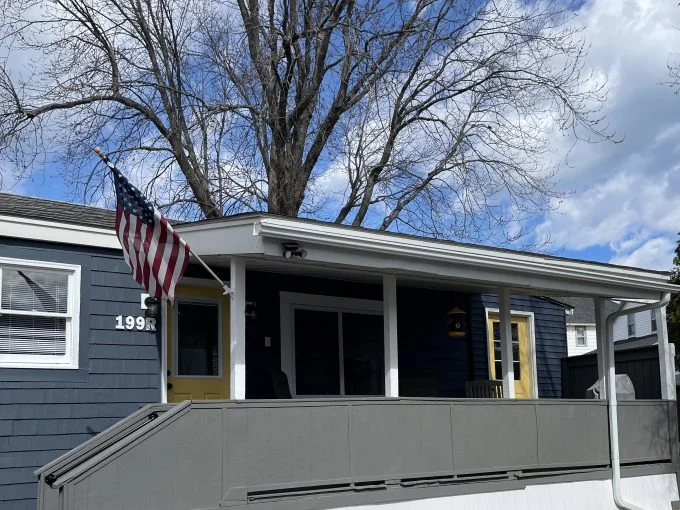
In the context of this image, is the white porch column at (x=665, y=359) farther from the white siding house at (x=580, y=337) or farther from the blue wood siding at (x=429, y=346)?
the white siding house at (x=580, y=337)

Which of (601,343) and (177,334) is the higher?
(177,334)

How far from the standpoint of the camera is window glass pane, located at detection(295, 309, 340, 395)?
11.2 metres

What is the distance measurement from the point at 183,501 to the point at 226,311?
344 cm

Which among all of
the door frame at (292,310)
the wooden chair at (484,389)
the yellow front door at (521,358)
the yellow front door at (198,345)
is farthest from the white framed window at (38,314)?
the yellow front door at (521,358)

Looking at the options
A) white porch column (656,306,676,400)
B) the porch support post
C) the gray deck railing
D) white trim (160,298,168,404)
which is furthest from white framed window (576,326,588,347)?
white trim (160,298,168,404)

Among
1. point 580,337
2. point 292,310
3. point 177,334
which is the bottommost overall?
point 177,334

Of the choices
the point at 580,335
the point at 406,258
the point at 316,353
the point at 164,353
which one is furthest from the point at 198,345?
the point at 580,335

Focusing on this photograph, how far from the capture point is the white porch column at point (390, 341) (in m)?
9.23

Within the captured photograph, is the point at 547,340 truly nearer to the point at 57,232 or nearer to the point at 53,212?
the point at 53,212

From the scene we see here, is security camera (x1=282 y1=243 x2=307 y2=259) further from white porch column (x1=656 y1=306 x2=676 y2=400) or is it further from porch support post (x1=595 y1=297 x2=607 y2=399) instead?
white porch column (x1=656 y1=306 x2=676 y2=400)

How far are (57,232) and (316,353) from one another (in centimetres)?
396

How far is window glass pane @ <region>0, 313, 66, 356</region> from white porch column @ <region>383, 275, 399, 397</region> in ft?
10.6

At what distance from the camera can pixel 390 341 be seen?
9344 millimetres

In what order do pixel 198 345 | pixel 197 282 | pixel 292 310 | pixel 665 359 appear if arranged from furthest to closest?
1. pixel 665 359
2. pixel 292 310
3. pixel 198 345
4. pixel 197 282
